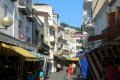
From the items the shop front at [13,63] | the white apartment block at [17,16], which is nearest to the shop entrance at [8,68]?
the shop front at [13,63]

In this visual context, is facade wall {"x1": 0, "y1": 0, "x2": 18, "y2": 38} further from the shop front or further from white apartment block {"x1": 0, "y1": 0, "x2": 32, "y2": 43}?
the shop front

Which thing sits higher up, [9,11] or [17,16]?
[9,11]

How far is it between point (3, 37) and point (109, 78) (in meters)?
5.55

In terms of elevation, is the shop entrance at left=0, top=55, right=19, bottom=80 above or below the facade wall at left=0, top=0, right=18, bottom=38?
below

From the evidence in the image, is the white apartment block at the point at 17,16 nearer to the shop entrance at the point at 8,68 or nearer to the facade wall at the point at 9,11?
the facade wall at the point at 9,11

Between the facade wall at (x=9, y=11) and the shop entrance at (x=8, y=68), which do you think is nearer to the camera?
the shop entrance at (x=8, y=68)

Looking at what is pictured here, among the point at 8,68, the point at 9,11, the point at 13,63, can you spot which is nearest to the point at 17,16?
the point at 9,11

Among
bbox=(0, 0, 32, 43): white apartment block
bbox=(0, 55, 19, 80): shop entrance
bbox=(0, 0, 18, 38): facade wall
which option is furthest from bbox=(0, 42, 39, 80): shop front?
bbox=(0, 0, 18, 38): facade wall

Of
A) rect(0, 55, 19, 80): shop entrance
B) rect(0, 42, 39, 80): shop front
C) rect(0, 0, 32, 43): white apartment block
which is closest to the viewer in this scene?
rect(0, 42, 39, 80): shop front

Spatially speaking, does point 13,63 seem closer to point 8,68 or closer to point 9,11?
point 8,68

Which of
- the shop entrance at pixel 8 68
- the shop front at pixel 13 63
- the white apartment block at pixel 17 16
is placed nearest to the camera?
the shop front at pixel 13 63

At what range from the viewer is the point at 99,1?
1730 inches

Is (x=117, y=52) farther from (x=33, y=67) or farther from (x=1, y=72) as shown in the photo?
(x=33, y=67)

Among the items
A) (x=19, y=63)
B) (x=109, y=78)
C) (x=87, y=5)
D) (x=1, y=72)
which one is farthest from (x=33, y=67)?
(x=87, y=5)
